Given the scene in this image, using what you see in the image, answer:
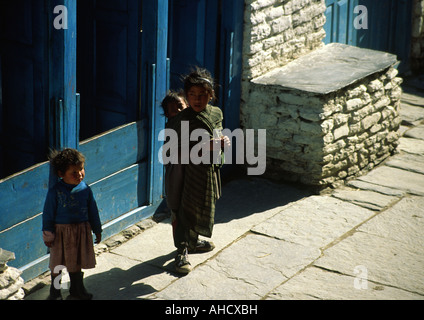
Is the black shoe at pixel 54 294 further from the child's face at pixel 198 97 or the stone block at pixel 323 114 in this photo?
the stone block at pixel 323 114

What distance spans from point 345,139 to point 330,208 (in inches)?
32.3

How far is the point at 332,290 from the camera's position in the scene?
5.50 metres

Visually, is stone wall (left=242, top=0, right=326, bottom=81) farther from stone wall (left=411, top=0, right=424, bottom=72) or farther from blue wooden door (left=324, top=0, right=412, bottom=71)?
stone wall (left=411, top=0, right=424, bottom=72)

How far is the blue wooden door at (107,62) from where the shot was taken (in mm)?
6461

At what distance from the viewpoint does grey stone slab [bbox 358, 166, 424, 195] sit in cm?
752

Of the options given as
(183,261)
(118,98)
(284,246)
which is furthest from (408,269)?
(118,98)

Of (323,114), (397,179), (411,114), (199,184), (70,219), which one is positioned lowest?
(397,179)

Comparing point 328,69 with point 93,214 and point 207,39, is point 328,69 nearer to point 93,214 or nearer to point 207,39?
point 207,39

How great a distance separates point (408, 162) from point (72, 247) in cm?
446

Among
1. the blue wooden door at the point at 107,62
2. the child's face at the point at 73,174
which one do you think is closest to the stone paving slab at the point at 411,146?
the blue wooden door at the point at 107,62

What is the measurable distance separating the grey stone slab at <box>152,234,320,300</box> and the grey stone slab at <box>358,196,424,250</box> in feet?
2.51

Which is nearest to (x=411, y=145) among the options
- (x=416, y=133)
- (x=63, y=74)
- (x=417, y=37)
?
(x=416, y=133)

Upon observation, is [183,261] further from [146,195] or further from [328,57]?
[328,57]

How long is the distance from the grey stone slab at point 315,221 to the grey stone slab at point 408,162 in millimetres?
1264
